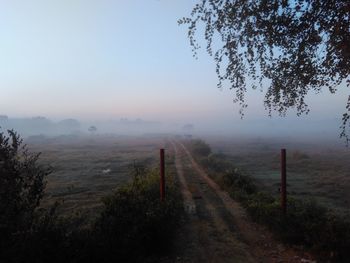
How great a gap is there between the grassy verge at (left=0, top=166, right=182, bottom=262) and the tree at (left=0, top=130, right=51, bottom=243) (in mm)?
260

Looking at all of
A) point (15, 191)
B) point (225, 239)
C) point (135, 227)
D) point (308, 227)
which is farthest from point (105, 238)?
point (308, 227)

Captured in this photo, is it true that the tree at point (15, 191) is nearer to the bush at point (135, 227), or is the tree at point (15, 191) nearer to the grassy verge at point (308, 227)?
the bush at point (135, 227)

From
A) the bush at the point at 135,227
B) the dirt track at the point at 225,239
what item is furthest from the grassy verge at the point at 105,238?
the dirt track at the point at 225,239

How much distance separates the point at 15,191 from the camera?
8.39 m

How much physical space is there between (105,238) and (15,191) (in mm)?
2237

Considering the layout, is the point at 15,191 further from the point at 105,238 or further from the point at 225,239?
the point at 225,239

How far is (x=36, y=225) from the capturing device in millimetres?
8281

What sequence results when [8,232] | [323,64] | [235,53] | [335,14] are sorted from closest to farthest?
1. [8,232]
2. [335,14]
3. [323,64]
4. [235,53]

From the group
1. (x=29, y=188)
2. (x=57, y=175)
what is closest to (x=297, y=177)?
(x=57, y=175)

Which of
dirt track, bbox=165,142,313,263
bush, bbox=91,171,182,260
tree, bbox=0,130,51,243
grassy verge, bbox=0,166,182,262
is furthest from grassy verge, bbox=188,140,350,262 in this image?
tree, bbox=0,130,51,243

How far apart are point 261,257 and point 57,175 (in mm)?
35671

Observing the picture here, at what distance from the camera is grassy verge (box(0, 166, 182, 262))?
7395 mm

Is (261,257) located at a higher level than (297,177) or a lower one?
higher

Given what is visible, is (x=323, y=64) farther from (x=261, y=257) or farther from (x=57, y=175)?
(x=57, y=175)
